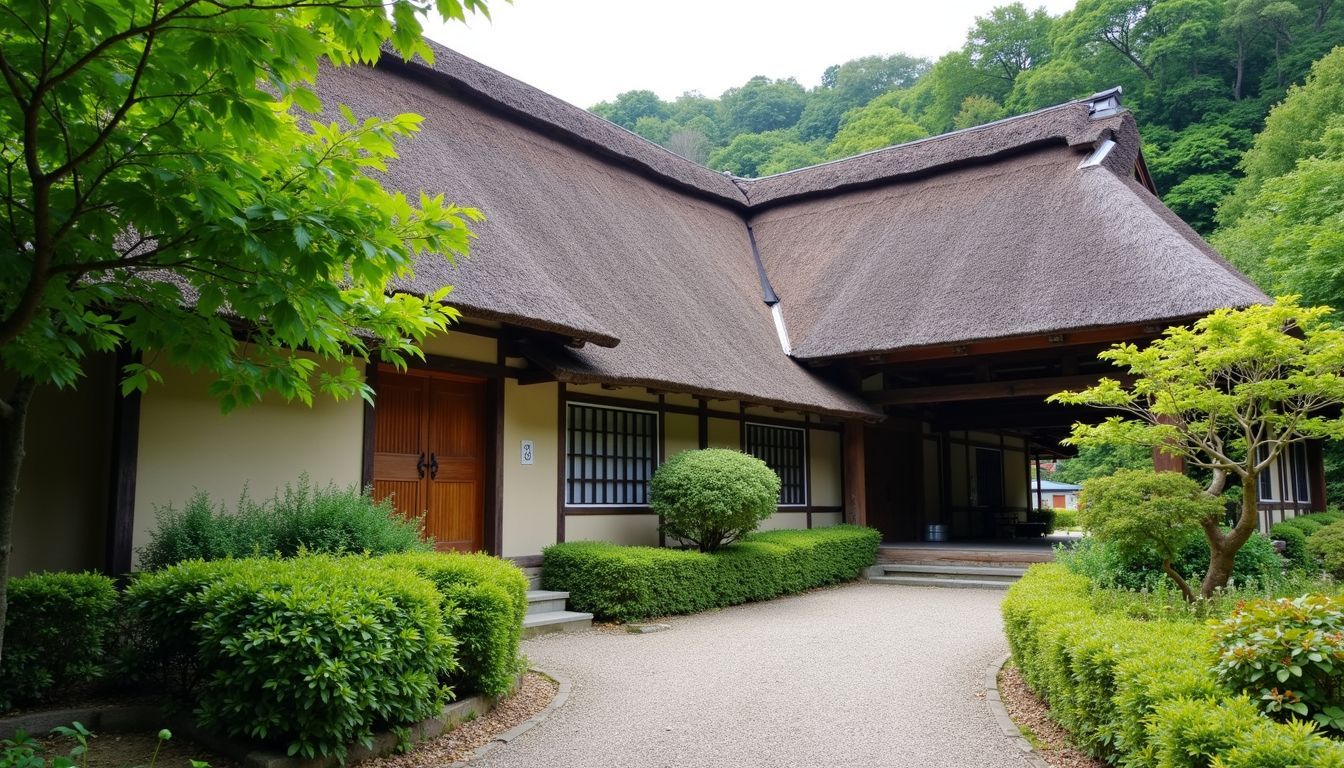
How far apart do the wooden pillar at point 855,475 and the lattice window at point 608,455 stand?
4354mm

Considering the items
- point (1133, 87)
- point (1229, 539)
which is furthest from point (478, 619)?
point (1133, 87)

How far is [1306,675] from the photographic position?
11.9 feet

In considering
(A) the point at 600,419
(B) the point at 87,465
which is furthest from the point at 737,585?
(B) the point at 87,465

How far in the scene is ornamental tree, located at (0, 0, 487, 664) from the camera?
2781 millimetres

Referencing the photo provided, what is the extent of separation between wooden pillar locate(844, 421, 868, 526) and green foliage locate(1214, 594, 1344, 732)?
10.7 metres

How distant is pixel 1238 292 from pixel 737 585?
267 inches

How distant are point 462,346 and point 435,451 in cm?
111

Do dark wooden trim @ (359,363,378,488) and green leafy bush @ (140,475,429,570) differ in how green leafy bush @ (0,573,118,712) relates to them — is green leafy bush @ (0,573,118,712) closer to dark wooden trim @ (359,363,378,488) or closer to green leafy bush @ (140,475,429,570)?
green leafy bush @ (140,475,429,570)

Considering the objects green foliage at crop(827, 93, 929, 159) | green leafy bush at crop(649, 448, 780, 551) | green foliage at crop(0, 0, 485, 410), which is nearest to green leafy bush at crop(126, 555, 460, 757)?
green foliage at crop(0, 0, 485, 410)

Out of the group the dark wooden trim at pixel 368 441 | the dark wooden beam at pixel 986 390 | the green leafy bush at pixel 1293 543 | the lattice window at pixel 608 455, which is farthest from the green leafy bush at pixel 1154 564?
the dark wooden trim at pixel 368 441

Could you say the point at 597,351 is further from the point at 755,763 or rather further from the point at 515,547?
the point at 755,763

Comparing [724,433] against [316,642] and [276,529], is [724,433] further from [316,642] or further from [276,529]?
[316,642]

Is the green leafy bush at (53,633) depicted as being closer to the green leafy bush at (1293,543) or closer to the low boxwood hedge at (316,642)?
the low boxwood hedge at (316,642)

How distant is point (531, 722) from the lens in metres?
5.37
